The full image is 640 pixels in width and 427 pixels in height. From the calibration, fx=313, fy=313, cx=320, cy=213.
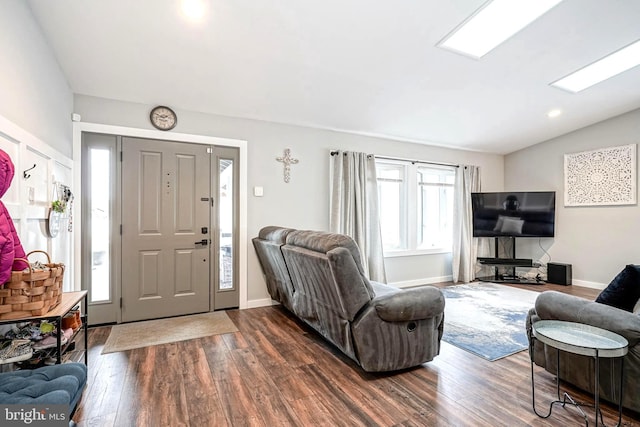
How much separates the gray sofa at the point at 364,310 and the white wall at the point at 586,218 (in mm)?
4388

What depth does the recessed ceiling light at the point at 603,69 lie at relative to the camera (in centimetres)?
345

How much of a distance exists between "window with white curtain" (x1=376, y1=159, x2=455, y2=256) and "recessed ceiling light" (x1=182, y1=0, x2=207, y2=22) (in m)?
3.34

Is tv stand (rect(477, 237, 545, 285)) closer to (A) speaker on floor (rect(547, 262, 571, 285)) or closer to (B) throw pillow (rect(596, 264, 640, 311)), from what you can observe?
(A) speaker on floor (rect(547, 262, 571, 285))

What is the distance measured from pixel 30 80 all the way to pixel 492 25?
385 centimetres

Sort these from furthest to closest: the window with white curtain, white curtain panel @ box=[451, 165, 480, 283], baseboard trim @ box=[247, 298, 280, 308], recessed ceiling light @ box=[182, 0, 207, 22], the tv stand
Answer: white curtain panel @ box=[451, 165, 480, 283]
the tv stand
the window with white curtain
baseboard trim @ box=[247, 298, 280, 308]
recessed ceiling light @ box=[182, 0, 207, 22]

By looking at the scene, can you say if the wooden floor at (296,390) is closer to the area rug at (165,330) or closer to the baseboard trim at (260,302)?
the area rug at (165,330)

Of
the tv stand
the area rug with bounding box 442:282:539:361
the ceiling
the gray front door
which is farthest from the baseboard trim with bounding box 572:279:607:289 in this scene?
the gray front door

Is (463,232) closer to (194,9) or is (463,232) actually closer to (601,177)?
(601,177)

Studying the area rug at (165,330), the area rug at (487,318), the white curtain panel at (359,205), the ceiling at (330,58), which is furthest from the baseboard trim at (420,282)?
the area rug at (165,330)

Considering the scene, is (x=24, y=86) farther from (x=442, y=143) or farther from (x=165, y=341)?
(x=442, y=143)

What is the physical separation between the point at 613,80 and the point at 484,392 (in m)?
4.15

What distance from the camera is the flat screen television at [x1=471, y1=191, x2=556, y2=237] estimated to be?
5.61 m

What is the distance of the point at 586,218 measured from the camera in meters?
5.32

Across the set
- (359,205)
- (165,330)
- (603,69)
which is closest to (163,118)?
(165,330)
